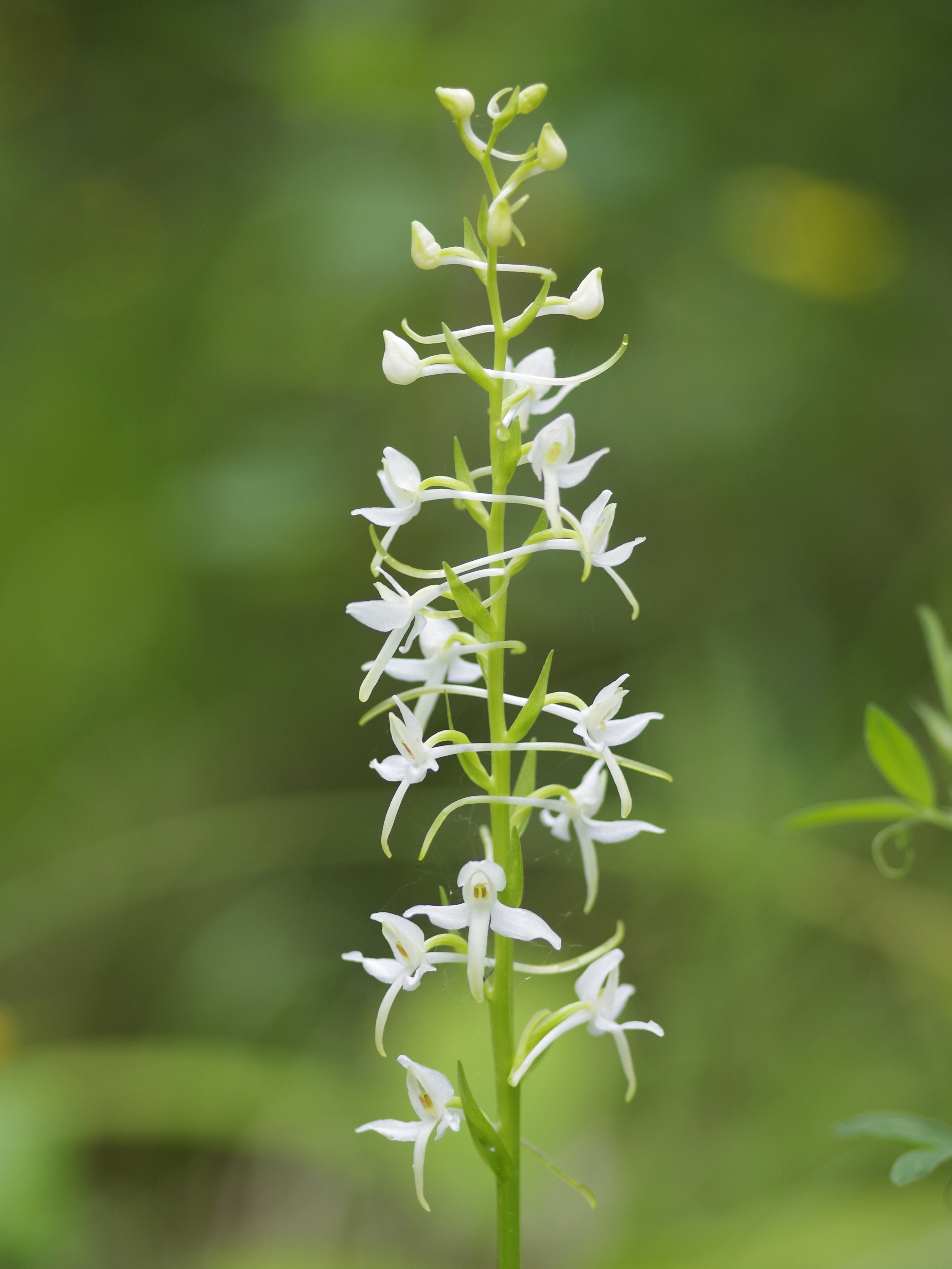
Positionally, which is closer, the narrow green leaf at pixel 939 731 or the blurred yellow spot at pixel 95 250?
the narrow green leaf at pixel 939 731

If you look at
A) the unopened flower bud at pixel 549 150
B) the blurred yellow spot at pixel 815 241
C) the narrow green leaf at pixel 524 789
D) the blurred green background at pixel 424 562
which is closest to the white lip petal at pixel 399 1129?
the narrow green leaf at pixel 524 789

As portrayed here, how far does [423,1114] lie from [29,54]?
15.2 feet

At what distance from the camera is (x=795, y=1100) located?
2576mm

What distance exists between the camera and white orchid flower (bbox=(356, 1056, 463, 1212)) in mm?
1075

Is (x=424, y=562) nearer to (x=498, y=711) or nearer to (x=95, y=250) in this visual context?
(x=95, y=250)

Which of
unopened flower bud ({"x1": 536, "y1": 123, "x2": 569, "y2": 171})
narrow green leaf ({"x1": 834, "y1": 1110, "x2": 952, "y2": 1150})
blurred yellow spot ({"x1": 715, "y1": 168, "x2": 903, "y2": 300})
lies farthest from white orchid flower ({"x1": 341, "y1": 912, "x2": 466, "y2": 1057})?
blurred yellow spot ({"x1": 715, "y1": 168, "x2": 903, "y2": 300})

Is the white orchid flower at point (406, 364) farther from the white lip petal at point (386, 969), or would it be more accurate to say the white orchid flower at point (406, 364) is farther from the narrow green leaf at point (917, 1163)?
the narrow green leaf at point (917, 1163)

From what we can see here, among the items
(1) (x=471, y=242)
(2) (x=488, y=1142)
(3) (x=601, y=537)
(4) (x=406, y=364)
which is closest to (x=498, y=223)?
(1) (x=471, y=242)

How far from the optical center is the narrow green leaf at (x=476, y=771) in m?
1.05

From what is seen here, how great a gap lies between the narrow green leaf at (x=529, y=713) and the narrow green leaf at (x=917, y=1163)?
1.82ft

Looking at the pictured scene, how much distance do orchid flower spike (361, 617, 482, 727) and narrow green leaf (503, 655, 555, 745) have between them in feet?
0.34

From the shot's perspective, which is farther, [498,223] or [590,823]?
[590,823]

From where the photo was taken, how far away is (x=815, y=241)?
11.6ft

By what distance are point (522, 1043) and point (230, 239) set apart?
A: 353 centimetres
